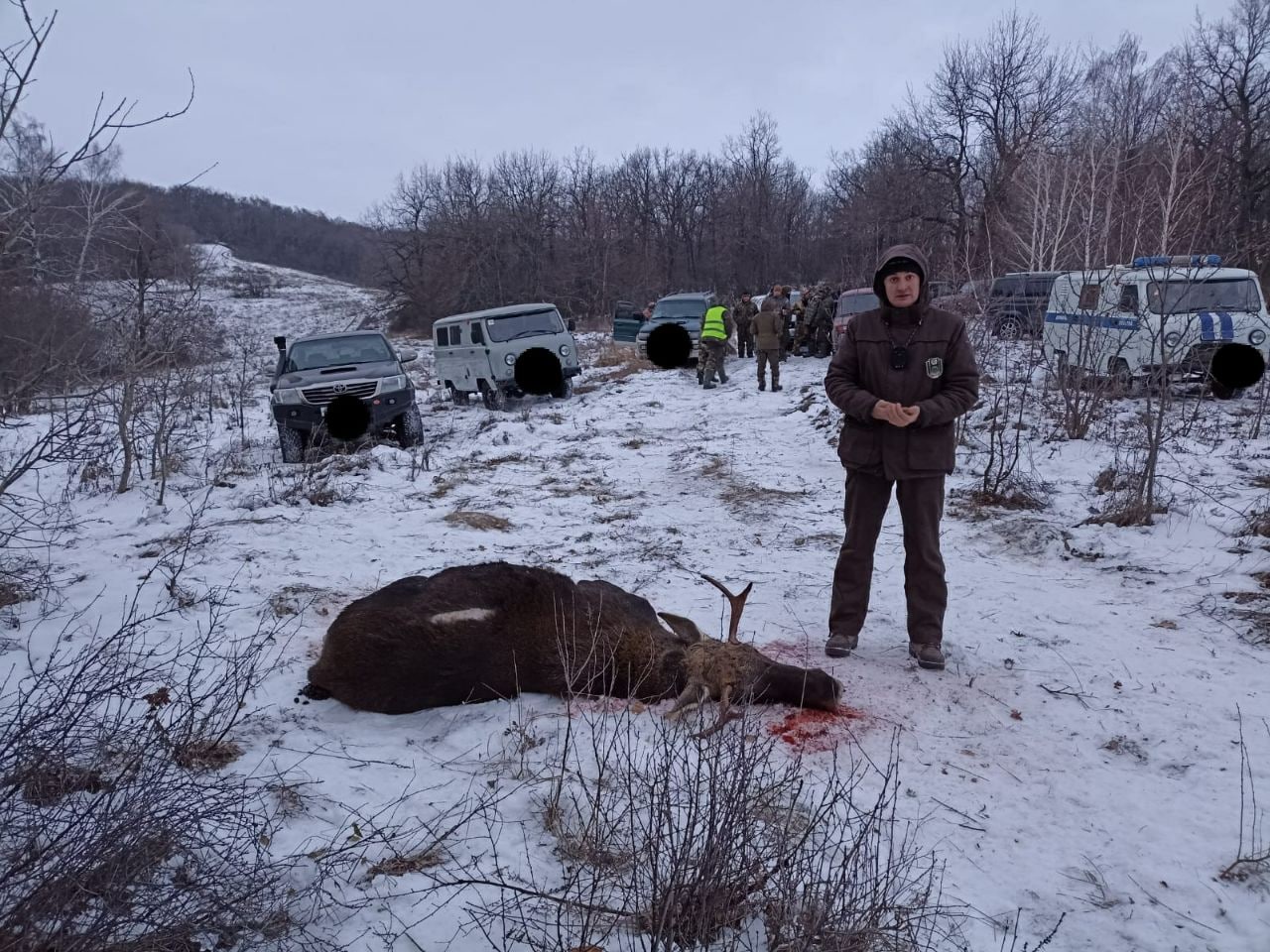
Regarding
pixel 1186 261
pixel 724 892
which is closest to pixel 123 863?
pixel 724 892

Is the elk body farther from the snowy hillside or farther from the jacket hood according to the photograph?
the snowy hillside

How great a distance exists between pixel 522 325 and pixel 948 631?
12.4 metres

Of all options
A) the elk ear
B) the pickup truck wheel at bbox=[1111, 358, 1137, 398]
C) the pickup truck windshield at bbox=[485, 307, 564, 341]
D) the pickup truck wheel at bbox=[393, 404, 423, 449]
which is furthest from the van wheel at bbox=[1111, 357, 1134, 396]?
the pickup truck windshield at bbox=[485, 307, 564, 341]

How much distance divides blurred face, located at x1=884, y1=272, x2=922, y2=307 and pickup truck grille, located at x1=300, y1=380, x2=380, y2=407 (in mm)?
8497

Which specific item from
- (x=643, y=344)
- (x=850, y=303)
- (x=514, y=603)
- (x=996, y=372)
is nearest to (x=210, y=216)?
(x=643, y=344)

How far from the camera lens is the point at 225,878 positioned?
2.06m

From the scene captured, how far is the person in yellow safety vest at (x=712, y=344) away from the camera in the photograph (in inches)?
662

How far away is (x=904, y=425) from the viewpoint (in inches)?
144

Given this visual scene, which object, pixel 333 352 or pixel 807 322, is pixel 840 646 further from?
pixel 807 322

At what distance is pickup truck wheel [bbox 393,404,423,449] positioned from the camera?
36.4ft

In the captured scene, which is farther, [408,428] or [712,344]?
[712,344]

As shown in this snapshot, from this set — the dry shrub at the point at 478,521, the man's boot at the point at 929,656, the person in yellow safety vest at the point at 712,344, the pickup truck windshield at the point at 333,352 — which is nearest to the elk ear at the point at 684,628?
the man's boot at the point at 929,656

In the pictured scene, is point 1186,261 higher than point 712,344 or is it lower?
higher

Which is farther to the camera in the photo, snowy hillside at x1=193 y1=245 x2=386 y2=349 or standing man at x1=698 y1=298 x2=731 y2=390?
snowy hillside at x1=193 y1=245 x2=386 y2=349
